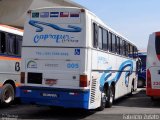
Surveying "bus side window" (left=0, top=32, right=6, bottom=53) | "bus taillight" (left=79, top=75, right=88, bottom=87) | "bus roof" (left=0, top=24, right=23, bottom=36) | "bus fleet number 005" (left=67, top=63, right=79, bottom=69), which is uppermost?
Result: "bus roof" (left=0, top=24, right=23, bottom=36)

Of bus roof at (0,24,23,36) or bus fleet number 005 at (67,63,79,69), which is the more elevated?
bus roof at (0,24,23,36)

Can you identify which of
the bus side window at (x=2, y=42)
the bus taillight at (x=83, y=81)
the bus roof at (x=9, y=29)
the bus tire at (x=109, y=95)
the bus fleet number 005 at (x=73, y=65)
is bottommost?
the bus tire at (x=109, y=95)

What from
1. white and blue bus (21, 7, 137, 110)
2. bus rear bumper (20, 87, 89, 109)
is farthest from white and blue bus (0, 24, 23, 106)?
bus rear bumper (20, 87, 89, 109)

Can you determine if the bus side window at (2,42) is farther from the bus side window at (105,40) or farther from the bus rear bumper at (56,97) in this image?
the bus side window at (105,40)

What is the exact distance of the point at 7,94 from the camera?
15.1 m

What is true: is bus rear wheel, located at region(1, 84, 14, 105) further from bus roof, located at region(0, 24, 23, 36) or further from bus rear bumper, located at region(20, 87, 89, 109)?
bus rear bumper, located at region(20, 87, 89, 109)

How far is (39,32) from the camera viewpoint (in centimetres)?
1245

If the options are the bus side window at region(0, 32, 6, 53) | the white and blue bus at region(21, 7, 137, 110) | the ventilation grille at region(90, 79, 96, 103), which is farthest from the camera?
the bus side window at region(0, 32, 6, 53)

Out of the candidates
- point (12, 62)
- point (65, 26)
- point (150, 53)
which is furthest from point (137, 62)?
point (65, 26)

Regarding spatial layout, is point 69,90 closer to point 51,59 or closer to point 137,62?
point 51,59

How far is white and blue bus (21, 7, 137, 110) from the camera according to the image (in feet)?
38.7

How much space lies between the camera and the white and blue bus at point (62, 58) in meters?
11.8

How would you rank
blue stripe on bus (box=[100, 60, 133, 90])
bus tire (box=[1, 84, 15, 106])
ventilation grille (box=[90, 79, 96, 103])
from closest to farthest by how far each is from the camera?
ventilation grille (box=[90, 79, 96, 103]), blue stripe on bus (box=[100, 60, 133, 90]), bus tire (box=[1, 84, 15, 106])

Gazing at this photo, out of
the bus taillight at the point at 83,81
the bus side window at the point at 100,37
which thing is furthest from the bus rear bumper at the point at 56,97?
the bus side window at the point at 100,37
